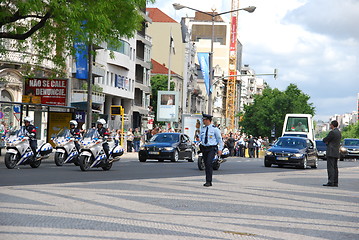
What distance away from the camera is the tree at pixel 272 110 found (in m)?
138

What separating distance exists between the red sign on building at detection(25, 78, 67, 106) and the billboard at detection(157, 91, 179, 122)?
2311cm

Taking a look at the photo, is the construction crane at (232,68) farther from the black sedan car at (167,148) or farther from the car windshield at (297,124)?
the black sedan car at (167,148)

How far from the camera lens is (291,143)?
125 feet

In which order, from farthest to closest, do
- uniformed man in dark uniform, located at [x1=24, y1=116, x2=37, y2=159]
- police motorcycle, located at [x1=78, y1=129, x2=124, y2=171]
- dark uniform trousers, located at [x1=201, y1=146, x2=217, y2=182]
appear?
uniformed man in dark uniform, located at [x1=24, y1=116, x2=37, y2=159] < police motorcycle, located at [x1=78, y1=129, x2=124, y2=171] < dark uniform trousers, located at [x1=201, y1=146, x2=217, y2=182]

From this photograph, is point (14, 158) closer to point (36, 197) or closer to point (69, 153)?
point (69, 153)

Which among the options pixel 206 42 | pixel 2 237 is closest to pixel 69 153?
pixel 2 237

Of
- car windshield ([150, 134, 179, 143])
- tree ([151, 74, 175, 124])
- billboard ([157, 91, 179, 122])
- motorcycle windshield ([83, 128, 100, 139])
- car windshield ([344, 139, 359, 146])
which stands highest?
tree ([151, 74, 175, 124])

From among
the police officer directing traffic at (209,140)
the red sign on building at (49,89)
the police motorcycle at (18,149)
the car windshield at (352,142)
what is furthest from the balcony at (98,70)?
the police officer directing traffic at (209,140)

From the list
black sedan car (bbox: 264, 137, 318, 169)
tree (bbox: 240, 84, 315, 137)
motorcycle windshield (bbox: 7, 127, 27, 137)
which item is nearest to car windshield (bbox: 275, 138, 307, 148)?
black sedan car (bbox: 264, 137, 318, 169)

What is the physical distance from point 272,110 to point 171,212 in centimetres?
12681

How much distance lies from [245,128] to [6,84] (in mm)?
96927

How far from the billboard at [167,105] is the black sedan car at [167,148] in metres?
22.4

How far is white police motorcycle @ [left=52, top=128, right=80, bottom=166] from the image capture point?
29.9 meters

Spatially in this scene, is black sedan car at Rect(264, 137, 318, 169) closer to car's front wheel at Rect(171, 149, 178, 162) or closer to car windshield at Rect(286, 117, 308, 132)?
car's front wheel at Rect(171, 149, 178, 162)
